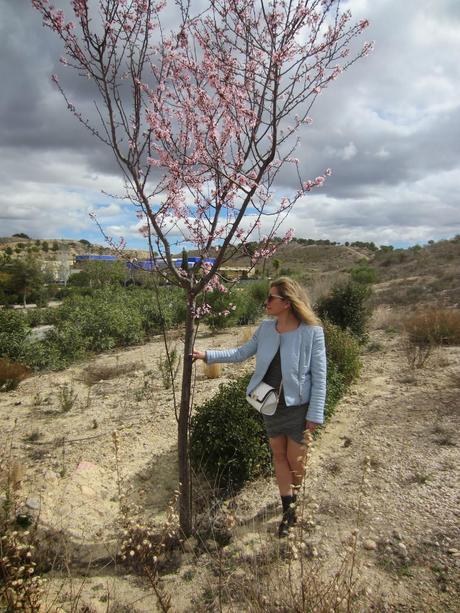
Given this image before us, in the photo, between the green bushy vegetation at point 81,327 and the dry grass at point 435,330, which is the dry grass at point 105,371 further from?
the dry grass at point 435,330

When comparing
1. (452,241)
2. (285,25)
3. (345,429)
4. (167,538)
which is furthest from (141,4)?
(452,241)

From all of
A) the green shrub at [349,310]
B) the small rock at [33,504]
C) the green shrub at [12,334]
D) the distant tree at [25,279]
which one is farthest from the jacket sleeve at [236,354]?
the distant tree at [25,279]

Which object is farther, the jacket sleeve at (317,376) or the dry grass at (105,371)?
the dry grass at (105,371)

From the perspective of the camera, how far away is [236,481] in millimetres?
3811

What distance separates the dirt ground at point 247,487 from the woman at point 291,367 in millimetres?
616

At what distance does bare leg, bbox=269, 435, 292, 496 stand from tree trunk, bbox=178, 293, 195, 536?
2.06 ft

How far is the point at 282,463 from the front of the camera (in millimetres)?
3055

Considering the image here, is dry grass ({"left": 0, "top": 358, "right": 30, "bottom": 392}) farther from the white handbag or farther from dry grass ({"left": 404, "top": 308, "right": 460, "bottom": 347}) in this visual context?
dry grass ({"left": 404, "top": 308, "right": 460, "bottom": 347})

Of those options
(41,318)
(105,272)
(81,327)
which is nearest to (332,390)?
(81,327)

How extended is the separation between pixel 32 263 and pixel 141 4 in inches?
1123

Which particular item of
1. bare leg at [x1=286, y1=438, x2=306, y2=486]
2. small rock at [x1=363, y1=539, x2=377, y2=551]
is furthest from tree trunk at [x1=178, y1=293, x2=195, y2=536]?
small rock at [x1=363, y1=539, x2=377, y2=551]

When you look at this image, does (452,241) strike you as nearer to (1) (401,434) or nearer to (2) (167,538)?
(1) (401,434)

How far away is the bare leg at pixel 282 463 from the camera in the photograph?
3020 mm

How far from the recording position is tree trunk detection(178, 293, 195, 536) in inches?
112
